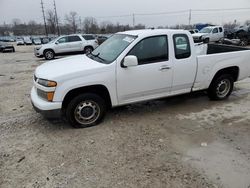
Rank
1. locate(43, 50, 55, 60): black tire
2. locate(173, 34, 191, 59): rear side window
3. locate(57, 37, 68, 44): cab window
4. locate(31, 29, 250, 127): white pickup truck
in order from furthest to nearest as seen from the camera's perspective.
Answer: locate(57, 37, 68, 44): cab window → locate(43, 50, 55, 60): black tire → locate(173, 34, 191, 59): rear side window → locate(31, 29, 250, 127): white pickup truck

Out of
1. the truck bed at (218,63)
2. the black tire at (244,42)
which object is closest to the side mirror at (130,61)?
the truck bed at (218,63)

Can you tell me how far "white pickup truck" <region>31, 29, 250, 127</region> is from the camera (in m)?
3.99

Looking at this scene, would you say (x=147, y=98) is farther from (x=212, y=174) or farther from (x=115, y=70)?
(x=212, y=174)

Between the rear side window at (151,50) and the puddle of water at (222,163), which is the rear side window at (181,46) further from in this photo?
the puddle of water at (222,163)

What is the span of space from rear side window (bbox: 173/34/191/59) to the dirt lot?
1.26m

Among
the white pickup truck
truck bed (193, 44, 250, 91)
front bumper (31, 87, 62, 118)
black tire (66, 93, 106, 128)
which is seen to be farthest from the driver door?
front bumper (31, 87, 62, 118)

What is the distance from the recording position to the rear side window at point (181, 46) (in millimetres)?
4691

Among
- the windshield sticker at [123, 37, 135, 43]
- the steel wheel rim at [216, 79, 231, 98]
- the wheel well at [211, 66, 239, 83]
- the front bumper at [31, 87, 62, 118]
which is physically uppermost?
the windshield sticker at [123, 37, 135, 43]

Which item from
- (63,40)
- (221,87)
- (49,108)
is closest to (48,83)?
(49,108)

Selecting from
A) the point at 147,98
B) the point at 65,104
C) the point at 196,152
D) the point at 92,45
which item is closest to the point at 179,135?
the point at 196,152

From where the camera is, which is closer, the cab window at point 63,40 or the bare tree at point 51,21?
the cab window at point 63,40

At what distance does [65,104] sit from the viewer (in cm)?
422

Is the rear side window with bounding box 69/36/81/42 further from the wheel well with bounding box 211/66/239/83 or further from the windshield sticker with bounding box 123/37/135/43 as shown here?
the wheel well with bounding box 211/66/239/83

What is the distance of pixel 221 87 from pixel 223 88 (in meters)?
0.08
